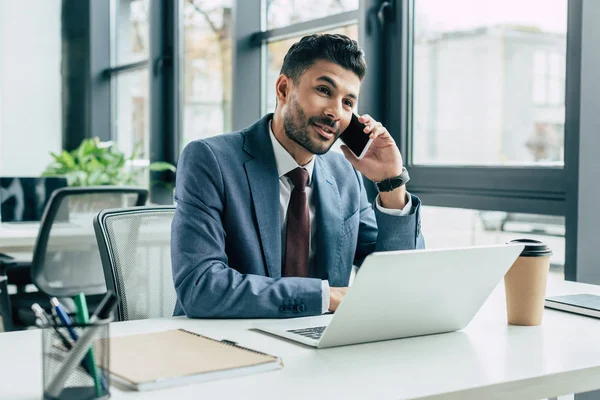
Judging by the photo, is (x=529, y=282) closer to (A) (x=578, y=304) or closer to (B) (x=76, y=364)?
(A) (x=578, y=304)

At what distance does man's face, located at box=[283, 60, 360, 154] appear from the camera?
1819mm

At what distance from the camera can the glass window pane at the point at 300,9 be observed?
138 inches

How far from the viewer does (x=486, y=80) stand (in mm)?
2816

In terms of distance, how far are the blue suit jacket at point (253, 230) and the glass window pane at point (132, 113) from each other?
11.3ft

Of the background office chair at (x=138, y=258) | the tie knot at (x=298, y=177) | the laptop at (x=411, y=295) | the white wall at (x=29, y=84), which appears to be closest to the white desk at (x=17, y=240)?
the background office chair at (x=138, y=258)

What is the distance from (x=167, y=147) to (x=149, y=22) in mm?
852

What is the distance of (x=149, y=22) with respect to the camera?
510cm

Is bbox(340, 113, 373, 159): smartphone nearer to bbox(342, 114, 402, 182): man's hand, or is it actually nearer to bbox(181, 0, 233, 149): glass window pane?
bbox(342, 114, 402, 182): man's hand

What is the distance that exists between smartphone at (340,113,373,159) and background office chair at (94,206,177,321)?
552 millimetres

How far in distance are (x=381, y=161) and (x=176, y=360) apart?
0.97 metres

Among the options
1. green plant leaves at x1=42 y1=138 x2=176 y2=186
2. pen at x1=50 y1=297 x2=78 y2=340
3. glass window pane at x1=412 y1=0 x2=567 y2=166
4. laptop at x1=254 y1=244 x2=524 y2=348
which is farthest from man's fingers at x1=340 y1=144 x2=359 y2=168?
green plant leaves at x1=42 y1=138 x2=176 y2=186

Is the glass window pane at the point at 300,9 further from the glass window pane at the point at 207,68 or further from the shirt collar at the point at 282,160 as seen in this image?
the shirt collar at the point at 282,160

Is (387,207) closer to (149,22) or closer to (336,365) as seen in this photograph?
(336,365)

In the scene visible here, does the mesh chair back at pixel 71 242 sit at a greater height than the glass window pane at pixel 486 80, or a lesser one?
lesser
